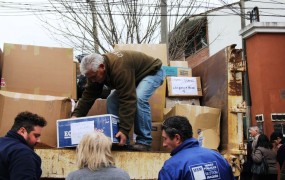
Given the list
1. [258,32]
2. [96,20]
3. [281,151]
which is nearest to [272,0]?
[258,32]

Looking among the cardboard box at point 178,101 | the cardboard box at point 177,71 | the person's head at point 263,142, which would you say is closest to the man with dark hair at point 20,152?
the cardboard box at point 178,101

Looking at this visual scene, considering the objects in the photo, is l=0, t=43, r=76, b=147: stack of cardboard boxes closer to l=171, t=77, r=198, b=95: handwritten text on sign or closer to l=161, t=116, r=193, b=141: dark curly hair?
l=171, t=77, r=198, b=95: handwritten text on sign

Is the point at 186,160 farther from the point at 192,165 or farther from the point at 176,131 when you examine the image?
the point at 176,131

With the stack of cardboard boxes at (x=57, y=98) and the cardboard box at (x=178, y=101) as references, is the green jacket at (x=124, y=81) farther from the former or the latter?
the cardboard box at (x=178, y=101)

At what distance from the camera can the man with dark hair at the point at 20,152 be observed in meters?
2.60

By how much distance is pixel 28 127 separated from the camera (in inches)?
115

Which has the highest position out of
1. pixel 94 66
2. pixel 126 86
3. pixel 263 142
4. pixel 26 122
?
pixel 94 66

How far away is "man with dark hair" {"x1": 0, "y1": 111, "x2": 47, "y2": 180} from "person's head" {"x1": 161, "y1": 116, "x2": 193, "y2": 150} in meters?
0.86

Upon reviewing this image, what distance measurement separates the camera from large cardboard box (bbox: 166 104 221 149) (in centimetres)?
398

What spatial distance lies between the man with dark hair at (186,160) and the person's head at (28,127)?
900 millimetres

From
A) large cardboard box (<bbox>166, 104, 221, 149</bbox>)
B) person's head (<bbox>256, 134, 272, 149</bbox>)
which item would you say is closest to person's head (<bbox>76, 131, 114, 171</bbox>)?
large cardboard box (<bbox>166, 104, 221, 149</bbox>)

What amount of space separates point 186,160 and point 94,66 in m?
1.47

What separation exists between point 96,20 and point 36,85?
981 centimetres

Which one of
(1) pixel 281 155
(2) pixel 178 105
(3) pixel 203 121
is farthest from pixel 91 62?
(1) pixel 281 155
